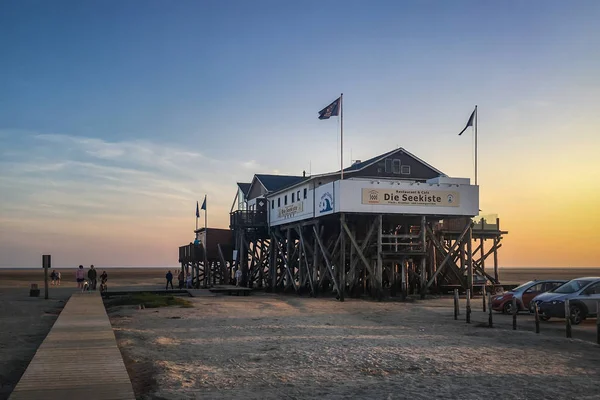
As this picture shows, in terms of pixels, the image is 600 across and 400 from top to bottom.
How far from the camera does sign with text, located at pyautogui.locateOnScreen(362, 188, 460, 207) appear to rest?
3453 cm

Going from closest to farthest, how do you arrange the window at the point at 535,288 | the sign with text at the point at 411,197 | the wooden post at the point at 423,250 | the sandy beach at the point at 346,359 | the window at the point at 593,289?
the sandy beach at the point at 346,359, the window at the point at 593,289, the window at the point at 535,288, the sign with text at the point at 411,197, the wooden post at the point at 423,250

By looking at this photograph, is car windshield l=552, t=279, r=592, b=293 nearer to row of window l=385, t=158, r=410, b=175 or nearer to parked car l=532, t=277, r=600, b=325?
parked car l=532, t=277, r=600, b=325

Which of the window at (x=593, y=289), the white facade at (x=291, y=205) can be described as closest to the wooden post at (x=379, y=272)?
the white facade at (x=291, y=205)

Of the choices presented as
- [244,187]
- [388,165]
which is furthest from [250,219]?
[388,165]

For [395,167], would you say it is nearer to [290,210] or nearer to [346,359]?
[290,210]

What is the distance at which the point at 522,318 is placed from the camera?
24.9m

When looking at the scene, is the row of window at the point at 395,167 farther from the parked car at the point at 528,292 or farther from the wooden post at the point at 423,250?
the parked car at the point at 528,292

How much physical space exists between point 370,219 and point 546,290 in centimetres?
1356

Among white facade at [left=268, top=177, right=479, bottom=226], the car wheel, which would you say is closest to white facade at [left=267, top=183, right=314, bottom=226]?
white facade at [left=268, top=177, right=479, bottom=226]

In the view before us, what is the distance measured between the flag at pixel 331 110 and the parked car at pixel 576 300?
629 inches

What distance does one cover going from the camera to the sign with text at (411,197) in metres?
34.5

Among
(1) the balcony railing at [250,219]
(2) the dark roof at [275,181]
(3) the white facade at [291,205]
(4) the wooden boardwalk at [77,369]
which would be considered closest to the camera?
(4) the wooden boardwalk at [77,369]

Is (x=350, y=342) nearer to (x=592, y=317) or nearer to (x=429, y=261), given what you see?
(x=592, y=317)

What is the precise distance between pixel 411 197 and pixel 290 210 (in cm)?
1058
